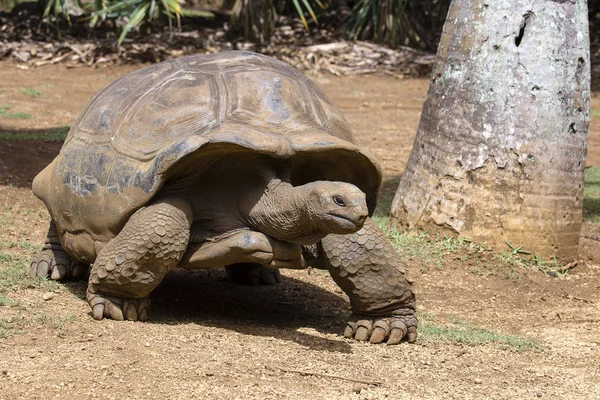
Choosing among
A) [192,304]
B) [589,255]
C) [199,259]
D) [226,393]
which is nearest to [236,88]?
[199,259]

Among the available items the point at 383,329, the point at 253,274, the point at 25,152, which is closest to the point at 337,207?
the point at 383,329

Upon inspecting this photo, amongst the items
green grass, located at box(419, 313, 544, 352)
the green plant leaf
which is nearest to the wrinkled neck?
green grass, located at box(419, 313, 544, 352)

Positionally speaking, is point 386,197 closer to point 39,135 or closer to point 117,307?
point 39,135

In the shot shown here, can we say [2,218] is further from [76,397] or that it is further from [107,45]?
[107,45]

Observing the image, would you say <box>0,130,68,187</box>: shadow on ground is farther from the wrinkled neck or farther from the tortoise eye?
the tortoise eye

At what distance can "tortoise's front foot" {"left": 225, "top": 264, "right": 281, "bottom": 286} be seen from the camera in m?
5.11

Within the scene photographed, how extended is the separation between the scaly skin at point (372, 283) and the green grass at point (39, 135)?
Result: 5214mm

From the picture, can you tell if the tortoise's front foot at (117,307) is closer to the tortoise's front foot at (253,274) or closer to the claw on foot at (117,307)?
the claw on foot at (117,307)

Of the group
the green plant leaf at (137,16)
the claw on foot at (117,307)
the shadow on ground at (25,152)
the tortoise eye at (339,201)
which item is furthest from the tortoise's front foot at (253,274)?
the green plant leaf at (137,16)

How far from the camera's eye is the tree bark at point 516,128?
575cm

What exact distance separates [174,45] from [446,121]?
9852 millimetres

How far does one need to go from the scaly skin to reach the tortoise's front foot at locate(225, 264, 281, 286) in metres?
1.02

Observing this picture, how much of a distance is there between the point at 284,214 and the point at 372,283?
0.56 metres

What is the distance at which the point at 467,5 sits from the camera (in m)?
5.96
